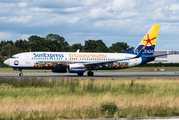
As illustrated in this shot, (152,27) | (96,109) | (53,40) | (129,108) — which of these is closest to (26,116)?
(96,109)

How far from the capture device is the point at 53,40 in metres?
145

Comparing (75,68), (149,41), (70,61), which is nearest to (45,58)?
(70,61)

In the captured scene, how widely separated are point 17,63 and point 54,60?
18.1 feet

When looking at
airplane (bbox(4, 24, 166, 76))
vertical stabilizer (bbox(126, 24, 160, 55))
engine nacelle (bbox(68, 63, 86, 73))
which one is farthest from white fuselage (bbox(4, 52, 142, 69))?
vertical stabilizer (bbox(126, 24, 160, 55))

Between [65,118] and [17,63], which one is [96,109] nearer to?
[65,118]

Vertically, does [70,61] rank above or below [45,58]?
below

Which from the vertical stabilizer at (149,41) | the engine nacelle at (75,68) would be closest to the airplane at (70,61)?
the engine nacelle at (75,68)

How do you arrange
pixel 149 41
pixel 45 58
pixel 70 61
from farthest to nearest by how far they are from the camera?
pixel 149 41, pixel 70 61, pixel 45 58

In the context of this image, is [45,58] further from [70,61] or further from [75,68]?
[75,68]

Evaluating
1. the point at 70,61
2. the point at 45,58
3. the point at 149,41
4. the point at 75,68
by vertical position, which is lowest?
the point at 75,68

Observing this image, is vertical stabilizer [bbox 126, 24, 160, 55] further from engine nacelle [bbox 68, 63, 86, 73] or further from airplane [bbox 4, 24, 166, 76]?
engine nacelle [bbox 68, 63, 86, 73]

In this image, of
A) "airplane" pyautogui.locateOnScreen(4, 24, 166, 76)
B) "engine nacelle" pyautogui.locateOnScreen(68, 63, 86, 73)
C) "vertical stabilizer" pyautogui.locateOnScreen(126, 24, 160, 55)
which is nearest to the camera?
"engine nacelle" pyautogui.locateOnScreen(68, 63, 86, 73)

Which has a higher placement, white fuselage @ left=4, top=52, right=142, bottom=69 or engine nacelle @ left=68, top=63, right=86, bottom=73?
white fuselage @ left=4, top=52, right=142, bottom=69

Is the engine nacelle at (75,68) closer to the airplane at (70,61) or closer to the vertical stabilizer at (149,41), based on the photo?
the airplane at (70,61)
